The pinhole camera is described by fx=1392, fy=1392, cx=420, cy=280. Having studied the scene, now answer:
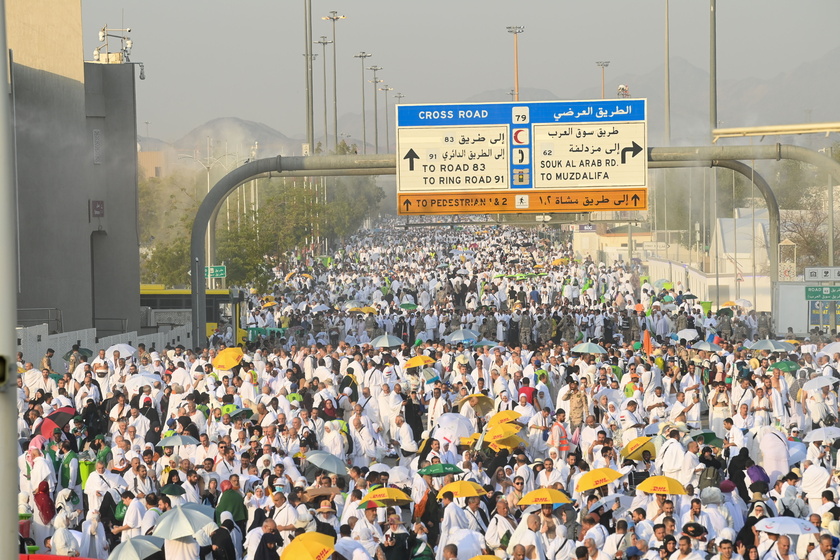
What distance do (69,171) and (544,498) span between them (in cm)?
2319

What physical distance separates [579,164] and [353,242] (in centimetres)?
8145

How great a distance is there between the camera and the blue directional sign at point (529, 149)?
25.1m

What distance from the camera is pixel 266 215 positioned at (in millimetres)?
59625

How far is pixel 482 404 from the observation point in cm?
1873

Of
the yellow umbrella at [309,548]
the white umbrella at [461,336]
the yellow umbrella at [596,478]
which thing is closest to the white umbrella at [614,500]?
the yellow umbrella at [596,478]

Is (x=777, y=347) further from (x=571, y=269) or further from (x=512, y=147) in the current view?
(x=571, y=269)

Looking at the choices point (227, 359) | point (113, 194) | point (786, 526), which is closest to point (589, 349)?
point (227, 359)

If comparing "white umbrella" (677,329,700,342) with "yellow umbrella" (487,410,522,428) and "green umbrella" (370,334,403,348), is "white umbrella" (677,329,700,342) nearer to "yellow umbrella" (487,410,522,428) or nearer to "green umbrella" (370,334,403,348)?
"green umbrella" (370,334,403,348)

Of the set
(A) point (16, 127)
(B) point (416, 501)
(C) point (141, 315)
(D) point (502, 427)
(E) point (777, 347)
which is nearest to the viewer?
(B) point (416, 501)

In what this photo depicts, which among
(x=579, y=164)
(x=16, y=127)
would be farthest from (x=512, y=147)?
(x=16, y=127)

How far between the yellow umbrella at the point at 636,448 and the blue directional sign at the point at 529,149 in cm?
1044

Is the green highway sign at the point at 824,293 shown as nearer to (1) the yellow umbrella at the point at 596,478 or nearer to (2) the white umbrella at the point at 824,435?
(2) the white umbrella at the point at 824,435

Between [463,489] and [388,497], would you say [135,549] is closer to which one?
[388,497]

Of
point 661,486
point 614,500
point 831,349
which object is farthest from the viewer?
point 831,349
